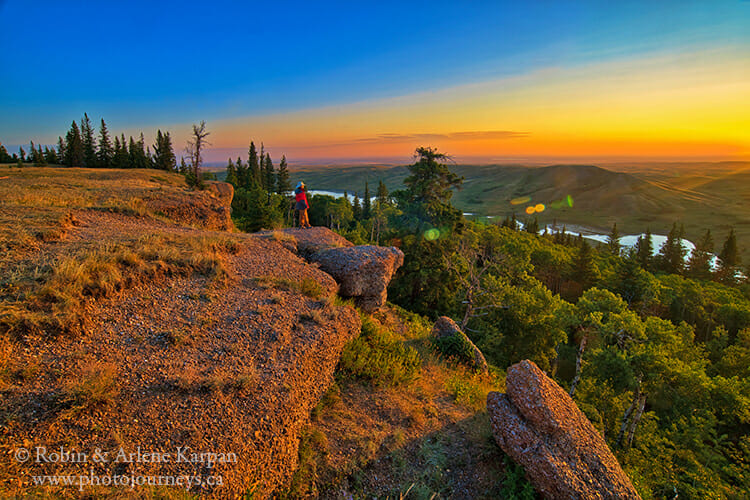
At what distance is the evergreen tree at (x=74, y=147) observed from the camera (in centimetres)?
5628

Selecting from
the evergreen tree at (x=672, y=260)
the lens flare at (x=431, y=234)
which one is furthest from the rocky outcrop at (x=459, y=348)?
the evergreen tree at (x=672, y=260)

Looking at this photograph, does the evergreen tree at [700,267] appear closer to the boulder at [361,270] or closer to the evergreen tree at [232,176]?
the boulder at [361,270]

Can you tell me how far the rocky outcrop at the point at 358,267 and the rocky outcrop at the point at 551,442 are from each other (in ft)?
18.7

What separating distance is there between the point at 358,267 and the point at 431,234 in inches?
563

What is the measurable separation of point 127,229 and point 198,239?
2613mm

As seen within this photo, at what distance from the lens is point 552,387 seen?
23.9 feet

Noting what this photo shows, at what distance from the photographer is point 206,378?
4848 mm

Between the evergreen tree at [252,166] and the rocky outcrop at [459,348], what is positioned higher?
the evergreen tree at [252,166]

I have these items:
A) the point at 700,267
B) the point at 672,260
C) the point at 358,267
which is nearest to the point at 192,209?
the point at 358,267

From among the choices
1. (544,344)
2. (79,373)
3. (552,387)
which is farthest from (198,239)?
(544,344)

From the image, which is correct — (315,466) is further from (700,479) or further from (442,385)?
(700,479)

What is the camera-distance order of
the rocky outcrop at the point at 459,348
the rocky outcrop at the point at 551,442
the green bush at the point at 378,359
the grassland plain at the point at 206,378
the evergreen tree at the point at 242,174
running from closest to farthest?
1. the grassland plain at the point at 206,378
2. the rocky outcrop at the point at 551,442
3. the green bush at the point at 378,359
4. the rocky outcrop at the point at 459,348
5. the evergreen tree at the point at 242,174

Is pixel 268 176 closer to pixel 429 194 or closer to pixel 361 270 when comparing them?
pixel 429 194

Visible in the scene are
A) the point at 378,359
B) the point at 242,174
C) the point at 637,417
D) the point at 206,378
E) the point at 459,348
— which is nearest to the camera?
the point at 206,378
